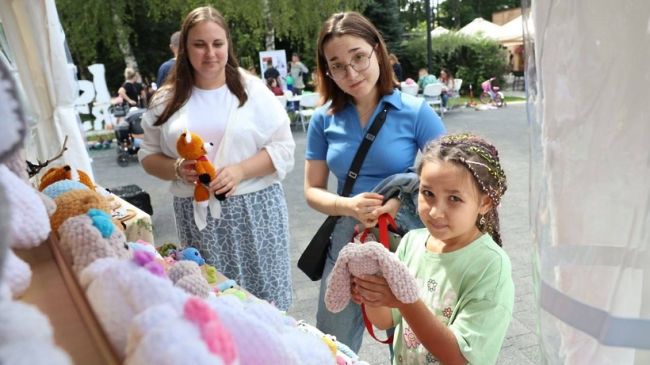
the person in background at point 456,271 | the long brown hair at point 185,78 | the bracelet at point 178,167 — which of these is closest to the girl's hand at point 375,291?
the person in background at point 456,271

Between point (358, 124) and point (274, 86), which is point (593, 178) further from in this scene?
point (274, 86)

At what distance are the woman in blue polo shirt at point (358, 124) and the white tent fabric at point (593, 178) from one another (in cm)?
88

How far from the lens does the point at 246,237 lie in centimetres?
224

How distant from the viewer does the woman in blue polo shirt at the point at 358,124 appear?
176 cm

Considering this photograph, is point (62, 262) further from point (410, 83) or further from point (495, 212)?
point (410, 83)

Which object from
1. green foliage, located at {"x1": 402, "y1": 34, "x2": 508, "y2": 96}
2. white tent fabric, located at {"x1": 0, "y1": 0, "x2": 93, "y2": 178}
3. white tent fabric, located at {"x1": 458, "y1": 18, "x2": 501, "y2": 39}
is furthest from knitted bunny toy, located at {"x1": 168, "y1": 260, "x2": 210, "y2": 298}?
white tent fabric, located at {"x1": 458, "y1": 18, "x2": 501, "y2": 39}

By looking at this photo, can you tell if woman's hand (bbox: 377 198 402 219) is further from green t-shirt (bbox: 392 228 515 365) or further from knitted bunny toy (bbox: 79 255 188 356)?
knitted bunny toy (bbox: 79 255 188 356)

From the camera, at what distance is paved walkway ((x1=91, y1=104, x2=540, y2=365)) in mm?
2824

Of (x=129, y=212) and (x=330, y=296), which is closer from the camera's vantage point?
(x=330, y=296)

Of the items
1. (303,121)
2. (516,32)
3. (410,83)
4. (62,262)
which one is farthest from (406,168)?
(516,32)

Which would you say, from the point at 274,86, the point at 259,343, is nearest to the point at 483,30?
A: the point at 274,86

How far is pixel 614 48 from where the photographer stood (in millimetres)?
714

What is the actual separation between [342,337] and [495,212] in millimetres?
782

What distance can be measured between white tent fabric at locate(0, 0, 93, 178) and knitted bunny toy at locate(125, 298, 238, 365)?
2.72 metres
